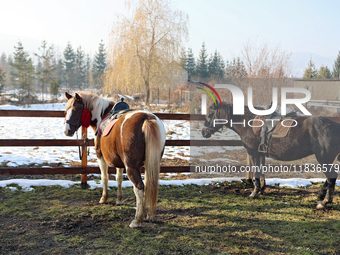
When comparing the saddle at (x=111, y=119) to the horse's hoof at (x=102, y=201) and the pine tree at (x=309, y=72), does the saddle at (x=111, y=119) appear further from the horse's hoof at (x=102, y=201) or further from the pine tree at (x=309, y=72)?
the pine tree at (x=309, y=72)

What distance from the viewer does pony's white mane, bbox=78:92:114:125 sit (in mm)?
4125

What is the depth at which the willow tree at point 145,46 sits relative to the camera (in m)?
18.2

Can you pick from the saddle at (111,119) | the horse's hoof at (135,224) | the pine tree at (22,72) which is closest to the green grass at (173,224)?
the horse's hoof at (135,224)

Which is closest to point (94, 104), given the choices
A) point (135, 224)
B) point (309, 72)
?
point (135, 224)

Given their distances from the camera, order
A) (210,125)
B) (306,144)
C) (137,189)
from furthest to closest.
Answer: (210,125) < (306,144) < (137,189)

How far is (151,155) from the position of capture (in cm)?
306

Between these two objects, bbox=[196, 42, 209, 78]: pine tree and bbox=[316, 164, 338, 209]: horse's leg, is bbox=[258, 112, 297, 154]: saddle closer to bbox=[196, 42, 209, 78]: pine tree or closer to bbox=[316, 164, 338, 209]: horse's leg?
bbox=[316, 164, 338, 209]: horse's leg

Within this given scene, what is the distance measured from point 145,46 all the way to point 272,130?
1565cm

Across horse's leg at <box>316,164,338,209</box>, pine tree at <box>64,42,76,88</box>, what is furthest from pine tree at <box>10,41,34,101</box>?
horse's leg at <box>316,164,338,209</box>

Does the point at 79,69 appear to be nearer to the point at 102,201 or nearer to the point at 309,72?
the point at 309,72

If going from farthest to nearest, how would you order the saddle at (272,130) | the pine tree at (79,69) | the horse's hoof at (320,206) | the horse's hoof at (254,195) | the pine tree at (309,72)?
the pine tree at (79,69)
the pine tree at (309,72)
the horse's hoof at (254,195)
the saddle at (272,130)
the horse's hoof at (320,206)

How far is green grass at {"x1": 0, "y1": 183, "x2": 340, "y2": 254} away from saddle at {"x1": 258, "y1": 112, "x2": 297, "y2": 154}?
97cm

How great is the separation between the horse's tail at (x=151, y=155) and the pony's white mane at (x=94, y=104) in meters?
1.34

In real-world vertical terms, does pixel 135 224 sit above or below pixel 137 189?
below
